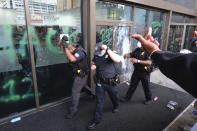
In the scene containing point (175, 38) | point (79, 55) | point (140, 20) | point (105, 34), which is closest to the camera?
point (79, 55)

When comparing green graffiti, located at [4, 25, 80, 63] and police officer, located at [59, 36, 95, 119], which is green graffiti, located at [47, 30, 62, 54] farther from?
police officer, located at [59, 36, 95, 119]

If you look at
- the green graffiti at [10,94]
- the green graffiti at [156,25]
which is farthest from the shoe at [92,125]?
the green graffiti at [156,25]

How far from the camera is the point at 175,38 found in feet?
22.0

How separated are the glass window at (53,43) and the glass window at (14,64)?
0.19 metres

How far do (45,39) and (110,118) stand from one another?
7.03 feet

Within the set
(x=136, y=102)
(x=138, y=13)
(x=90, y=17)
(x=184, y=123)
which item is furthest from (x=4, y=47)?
(x=138, y=13)

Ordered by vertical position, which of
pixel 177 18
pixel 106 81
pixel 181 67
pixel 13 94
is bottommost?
pixel 13 94

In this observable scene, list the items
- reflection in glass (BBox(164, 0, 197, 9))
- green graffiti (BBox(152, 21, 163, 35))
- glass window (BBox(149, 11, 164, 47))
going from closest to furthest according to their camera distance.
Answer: glass window (BBox(149, 11, 164, 47)), green graffiti (BBox(152, 21, 163, 35)), reflection in glass (BBox(164, 0, 197, 9))

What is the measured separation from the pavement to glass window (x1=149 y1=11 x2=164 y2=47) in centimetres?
289

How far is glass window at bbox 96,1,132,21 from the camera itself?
11.8ft

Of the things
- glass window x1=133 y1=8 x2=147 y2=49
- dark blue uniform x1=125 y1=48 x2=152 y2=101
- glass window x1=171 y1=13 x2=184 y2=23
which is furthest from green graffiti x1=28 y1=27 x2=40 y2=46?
glass window x1=171 y1=13 x2=184 y2=23

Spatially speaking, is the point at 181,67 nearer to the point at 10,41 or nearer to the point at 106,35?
the point at 10,41

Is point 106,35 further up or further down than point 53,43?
further up

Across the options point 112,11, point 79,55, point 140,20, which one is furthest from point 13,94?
point 140,20
